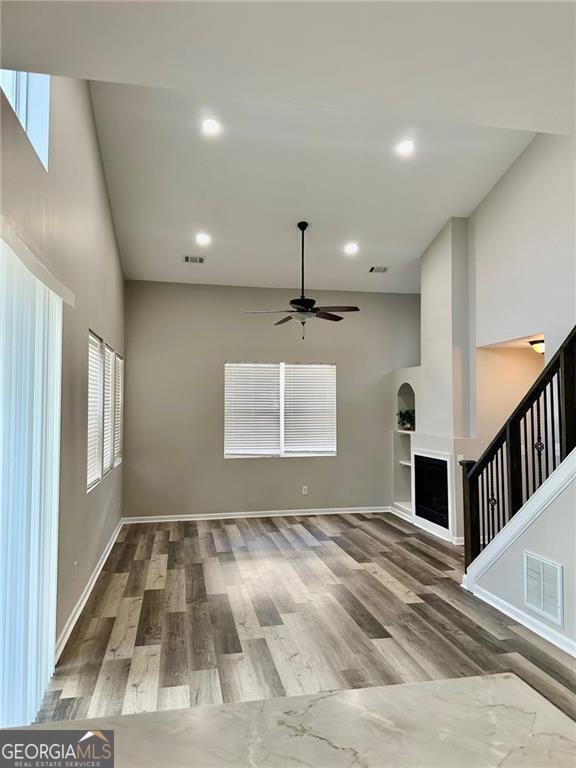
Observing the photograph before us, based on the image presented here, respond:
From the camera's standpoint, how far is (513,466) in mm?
4094

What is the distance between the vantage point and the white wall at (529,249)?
4.67m

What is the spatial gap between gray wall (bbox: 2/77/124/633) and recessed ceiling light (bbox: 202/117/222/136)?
102 centimetres

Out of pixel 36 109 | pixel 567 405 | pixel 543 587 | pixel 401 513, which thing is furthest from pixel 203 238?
pixel 543 587

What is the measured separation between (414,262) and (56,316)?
5.39m

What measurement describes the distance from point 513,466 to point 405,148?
10.9ft

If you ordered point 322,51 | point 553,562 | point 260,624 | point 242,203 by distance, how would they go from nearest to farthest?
point 322,51 → point 553,562 → point 260,624 → point 242,203

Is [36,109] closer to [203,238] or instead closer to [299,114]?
[299,114]

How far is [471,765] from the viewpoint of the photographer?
90 centimetres

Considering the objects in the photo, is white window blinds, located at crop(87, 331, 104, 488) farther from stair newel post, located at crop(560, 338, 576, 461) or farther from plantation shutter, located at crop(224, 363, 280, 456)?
stair newel post, located at crop(560, 338, 576, 461)

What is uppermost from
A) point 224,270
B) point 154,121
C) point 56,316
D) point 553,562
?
point 154,121

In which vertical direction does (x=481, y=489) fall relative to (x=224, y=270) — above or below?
below

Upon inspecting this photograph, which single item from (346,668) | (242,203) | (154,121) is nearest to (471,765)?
(346,668)

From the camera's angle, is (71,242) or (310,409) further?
(310,409)

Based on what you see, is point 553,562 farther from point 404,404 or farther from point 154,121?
point 154,121
